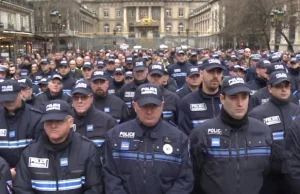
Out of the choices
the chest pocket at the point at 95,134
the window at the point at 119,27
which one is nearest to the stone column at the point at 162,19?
the window at the point at 119,27

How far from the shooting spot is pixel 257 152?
4.69 meters

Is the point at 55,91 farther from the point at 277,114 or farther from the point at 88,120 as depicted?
the point at 277,114

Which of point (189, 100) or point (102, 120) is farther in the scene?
point (189, 100)

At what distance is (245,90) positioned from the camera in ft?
15.4

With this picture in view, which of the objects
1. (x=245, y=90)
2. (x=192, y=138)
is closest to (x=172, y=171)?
(x=192, y=138)

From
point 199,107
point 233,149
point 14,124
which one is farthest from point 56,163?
point 199,107

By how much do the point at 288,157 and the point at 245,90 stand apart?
953mm

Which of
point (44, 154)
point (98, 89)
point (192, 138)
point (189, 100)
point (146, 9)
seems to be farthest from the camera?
point (146, 9)

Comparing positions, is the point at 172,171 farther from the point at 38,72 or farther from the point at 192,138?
the point at 38,72

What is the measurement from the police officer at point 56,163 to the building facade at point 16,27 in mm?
25289

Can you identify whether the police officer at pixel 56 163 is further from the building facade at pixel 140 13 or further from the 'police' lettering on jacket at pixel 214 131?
the building facade at pixel 140 13

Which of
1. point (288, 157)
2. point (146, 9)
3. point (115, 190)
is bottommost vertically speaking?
point (115, 190)

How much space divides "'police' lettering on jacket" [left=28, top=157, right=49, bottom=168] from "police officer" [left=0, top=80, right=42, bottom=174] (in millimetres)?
1148

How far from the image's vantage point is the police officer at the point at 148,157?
4.58 metres
